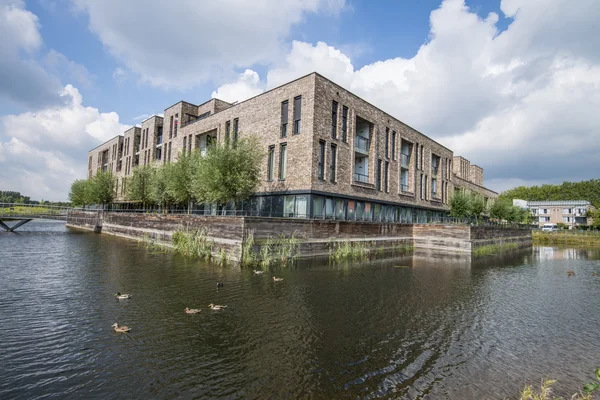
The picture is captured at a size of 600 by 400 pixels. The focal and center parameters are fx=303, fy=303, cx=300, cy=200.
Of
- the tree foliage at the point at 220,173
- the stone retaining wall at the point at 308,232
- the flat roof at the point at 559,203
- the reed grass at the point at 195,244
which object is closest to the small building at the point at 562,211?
the flat roof at the point at 559,203

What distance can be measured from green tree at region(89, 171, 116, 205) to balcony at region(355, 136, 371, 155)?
3998 cm

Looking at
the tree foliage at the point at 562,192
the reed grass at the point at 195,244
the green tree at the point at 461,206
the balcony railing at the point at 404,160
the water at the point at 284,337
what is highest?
Answer: the tree foliage at the point at 562,192

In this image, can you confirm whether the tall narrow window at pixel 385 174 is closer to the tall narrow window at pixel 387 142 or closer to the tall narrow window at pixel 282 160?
the tall narrow window at pixel 387 142

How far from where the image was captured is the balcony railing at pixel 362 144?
29969 millimetres

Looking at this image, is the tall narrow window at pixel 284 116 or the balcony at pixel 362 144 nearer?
the tall narrow window at pixel 284 116

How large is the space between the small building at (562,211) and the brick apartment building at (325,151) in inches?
2565

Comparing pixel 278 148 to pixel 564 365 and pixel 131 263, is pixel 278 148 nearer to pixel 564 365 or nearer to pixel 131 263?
pixel 131 263

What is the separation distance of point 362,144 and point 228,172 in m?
14.6

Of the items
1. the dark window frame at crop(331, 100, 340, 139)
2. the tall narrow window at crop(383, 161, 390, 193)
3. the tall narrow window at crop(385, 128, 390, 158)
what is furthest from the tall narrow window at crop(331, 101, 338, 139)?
the tall narrow window at crop(385, 128, 390, 158)

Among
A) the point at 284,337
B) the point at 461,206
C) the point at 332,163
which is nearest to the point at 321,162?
the point at 332,163

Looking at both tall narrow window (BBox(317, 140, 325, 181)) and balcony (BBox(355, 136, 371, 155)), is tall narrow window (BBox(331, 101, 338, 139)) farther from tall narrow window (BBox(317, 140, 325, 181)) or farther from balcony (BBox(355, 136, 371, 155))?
balcony (BBox(355, 136, 371, 155))

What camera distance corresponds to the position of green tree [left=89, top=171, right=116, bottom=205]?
46406mm

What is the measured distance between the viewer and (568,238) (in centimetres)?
5078

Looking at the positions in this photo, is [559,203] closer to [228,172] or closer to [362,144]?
[362,144]
